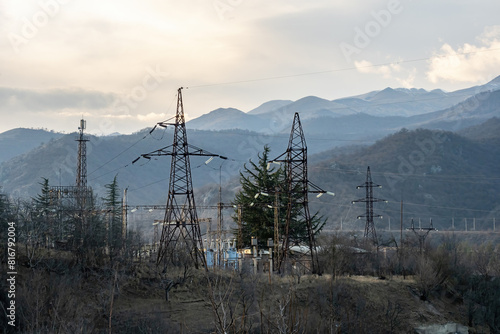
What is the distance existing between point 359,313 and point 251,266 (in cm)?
1021

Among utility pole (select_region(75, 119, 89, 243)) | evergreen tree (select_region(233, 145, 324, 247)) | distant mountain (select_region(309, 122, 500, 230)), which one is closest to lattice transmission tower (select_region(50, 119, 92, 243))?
utility pole (select_region(75, 119, 89, 243))

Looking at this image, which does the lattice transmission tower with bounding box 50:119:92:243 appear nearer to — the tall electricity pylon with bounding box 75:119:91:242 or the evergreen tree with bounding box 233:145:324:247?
the tall electricity pylon with bounding box 75:119:91:242

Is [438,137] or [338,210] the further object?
[438,137]

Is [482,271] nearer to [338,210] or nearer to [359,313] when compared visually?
[359,313]

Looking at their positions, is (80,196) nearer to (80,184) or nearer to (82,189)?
(82,189)

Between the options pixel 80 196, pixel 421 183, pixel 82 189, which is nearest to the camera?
pixel 80 196

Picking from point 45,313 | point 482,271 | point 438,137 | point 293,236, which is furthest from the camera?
point 438,137

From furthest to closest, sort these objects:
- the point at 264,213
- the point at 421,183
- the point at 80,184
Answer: the point at 421,183, the point at 80,184, the point at 264,213

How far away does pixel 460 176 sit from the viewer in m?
182

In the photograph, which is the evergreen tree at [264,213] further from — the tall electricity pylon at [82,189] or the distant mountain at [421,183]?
the distant mountain at [421,183]

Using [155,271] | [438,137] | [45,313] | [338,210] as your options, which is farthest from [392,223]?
[45,313]

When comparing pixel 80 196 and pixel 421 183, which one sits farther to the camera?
pixel 421 183

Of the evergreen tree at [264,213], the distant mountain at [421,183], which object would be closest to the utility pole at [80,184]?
the evergreen tree at [264,213]

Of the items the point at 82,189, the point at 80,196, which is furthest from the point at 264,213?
the point at 82,189
